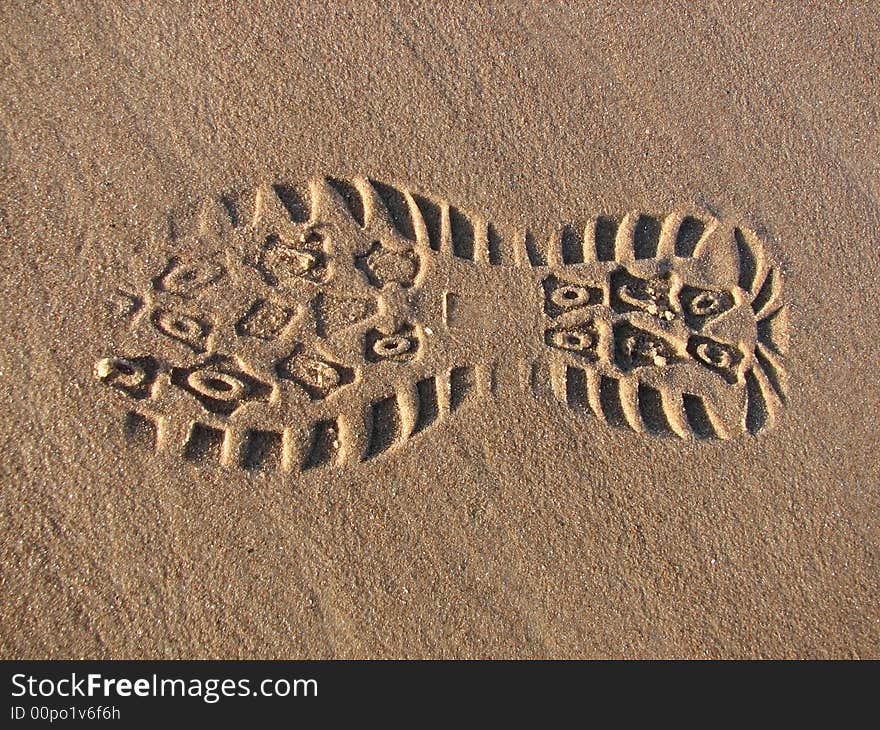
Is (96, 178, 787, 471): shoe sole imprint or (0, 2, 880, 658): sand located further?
(96, 178, 787, 471): shoe sole imprint

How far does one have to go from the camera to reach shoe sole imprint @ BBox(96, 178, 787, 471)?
6.05 ft

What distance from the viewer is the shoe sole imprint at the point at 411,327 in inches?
72.6

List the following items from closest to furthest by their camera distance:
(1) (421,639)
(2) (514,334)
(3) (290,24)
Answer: (1) (421,639) < (2) (514,334) < (3) (290,24)

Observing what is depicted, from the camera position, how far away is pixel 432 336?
6.50 ft

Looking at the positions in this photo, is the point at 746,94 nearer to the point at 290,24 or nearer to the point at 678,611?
the point at 290,24

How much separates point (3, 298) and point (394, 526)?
1.18 metres

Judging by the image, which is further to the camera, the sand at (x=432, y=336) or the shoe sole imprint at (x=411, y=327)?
the shoe sole imprint at (x=411, y=327)

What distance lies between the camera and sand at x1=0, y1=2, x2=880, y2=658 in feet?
5.63

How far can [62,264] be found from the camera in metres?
1.92

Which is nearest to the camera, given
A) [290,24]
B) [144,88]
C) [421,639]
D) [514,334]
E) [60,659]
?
[60,659]

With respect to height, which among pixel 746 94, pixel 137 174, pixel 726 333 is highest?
pixel 746 94

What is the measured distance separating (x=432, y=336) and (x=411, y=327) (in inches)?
2.6

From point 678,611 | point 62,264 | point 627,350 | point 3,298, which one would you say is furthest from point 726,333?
point 3,298

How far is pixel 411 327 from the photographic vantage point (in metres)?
1.99
